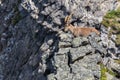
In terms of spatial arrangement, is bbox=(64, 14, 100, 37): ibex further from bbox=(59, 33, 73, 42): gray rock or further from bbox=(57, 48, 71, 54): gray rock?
bbox=(57, 48, 71, 54): gray rock

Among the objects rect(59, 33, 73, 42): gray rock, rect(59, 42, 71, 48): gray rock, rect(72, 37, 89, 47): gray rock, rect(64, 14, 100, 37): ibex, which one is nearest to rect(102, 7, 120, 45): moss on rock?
rect(64, 14, 100, 37): ibex

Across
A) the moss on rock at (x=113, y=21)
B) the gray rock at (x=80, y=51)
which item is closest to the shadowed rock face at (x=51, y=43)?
the gray rock at (x=80, y=51)

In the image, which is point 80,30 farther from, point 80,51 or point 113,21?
point 113,21

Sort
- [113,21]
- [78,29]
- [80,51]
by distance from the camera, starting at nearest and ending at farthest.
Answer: [80,51], [78,29], [113,21]

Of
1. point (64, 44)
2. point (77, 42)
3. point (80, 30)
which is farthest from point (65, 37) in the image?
point (80, 30)

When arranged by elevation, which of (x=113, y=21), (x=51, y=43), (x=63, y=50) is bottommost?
(x=113, y=21)

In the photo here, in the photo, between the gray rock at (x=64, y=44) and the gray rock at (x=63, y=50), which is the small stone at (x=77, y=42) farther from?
the gray rock at (x=63, y=50)

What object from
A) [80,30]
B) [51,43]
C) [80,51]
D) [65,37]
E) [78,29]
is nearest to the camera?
[80,51]

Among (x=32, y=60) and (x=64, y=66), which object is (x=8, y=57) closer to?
(x=32, y=60)

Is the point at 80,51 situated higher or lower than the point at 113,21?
higher
